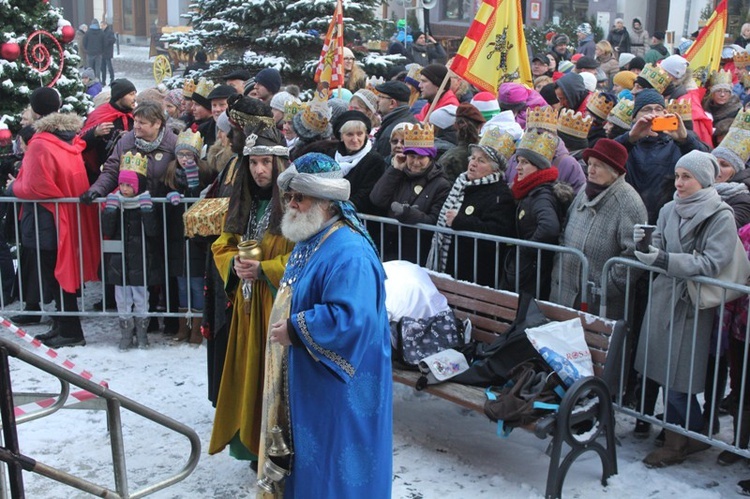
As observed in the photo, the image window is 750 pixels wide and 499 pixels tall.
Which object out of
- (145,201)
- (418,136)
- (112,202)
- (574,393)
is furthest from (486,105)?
(574,393)

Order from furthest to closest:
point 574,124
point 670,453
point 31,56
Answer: point 31,56 < point 574,124 < point 670,453

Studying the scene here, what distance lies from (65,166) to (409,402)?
355 centimetres

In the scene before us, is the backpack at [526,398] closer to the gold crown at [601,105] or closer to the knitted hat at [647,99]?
the knitted hat at [647,99]

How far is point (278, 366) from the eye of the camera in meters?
4.34

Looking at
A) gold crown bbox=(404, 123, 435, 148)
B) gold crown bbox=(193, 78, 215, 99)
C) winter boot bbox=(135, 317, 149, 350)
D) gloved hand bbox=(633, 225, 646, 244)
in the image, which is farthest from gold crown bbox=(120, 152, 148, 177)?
gloved hand bbox=(633, 225, 646, 244)

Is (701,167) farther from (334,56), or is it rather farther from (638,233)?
(334,56)

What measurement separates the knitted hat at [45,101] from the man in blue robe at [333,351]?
4.83m

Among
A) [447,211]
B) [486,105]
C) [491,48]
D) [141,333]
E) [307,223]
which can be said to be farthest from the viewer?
[491,48]

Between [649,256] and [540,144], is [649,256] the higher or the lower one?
the lower one

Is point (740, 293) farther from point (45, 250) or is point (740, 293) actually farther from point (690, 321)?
point (45, 250)

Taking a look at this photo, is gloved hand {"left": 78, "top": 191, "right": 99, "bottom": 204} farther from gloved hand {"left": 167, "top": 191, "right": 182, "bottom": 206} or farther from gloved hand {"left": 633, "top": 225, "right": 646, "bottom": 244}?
gloved hand {"left": 633, "top": 225, "right": 646, "bottom": 244}

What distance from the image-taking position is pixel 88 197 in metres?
7.78

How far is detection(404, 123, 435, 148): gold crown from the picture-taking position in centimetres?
688

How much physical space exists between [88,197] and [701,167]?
484cm
